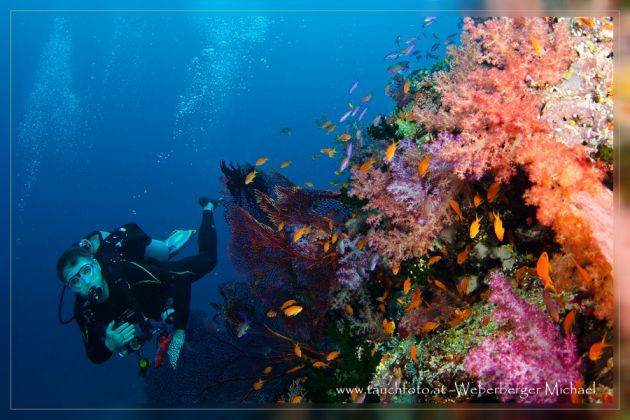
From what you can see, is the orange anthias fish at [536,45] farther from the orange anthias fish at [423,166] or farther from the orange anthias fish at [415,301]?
the orange anthias fish at [415,301]

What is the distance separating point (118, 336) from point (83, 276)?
1.03m

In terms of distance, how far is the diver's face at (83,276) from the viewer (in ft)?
17.4

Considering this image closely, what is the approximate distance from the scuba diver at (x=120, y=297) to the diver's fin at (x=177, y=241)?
1.20 m

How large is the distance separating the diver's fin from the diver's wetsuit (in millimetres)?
957

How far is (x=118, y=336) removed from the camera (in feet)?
17.0

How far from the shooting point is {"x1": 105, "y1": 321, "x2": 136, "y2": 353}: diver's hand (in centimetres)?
516

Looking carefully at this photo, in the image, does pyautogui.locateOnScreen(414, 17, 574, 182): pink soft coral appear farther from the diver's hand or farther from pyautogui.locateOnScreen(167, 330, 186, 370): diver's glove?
the diver's hand

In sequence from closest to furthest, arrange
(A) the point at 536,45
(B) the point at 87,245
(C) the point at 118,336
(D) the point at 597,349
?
(D) the point at 597,349, (A) the point at 536,45, (C) the point at 118,336, (B) the point at 87,245

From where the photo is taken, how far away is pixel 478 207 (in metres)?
3.32

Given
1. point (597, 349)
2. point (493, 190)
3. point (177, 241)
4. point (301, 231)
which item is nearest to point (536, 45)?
point (493, 190)

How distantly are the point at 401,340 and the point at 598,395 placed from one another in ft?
5.77

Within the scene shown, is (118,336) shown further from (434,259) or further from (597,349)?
(597,349)

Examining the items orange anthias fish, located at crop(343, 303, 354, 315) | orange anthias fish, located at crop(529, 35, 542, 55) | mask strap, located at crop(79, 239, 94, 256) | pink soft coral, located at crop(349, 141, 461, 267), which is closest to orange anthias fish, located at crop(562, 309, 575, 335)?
pink soft coral, located at crop(349, 141, 461, 267)

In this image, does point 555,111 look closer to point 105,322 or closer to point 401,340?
point 401,340
